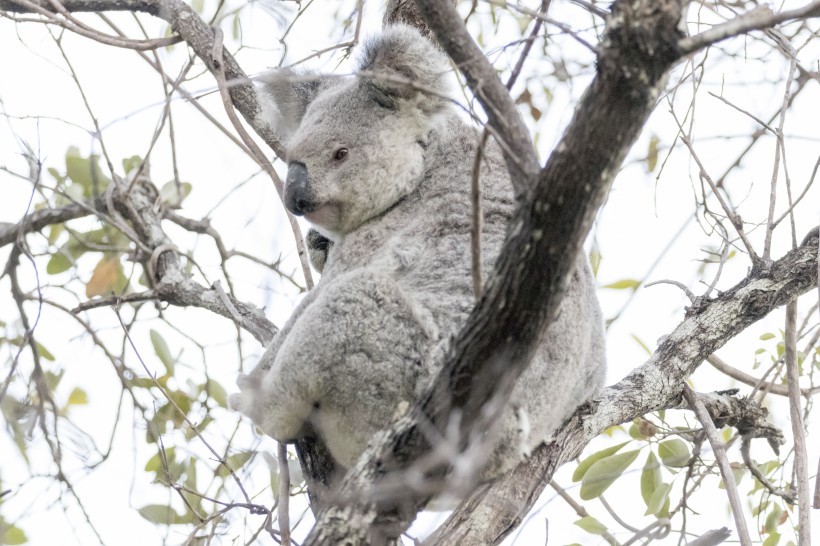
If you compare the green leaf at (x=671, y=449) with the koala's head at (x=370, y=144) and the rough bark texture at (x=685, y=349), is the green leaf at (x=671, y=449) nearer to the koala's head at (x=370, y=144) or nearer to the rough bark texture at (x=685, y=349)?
the rough bark texture at (x=685, y=349)

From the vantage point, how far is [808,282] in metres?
2.92

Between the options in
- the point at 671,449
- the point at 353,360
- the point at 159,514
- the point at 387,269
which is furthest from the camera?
the point at 671,449

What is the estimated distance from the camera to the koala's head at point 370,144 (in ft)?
10.3

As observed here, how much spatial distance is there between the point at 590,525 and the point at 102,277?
92.2 inches

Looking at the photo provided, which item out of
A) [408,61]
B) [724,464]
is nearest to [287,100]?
[408,61]

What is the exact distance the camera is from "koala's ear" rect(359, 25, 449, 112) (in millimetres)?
3105

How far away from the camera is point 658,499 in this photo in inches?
122

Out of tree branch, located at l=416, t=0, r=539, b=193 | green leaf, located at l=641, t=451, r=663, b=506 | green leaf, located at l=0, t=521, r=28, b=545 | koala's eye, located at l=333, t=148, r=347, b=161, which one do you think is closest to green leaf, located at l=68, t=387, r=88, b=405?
green leaf, located at l=0, t=521, r=28, b=545

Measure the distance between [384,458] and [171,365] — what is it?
204 centimetres

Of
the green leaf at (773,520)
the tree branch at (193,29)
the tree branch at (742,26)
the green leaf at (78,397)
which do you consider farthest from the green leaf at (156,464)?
the tree branch at (742,26)

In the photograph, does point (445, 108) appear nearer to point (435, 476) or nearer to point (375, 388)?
point (375, 388)

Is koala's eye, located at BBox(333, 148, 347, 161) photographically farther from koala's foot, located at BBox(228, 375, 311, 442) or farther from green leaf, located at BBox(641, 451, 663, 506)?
green leaf, located at BBox(641, 451, 663, 506)

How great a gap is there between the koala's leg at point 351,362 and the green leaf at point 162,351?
1.11m

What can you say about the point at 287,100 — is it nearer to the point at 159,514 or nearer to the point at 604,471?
the point at 159,514
